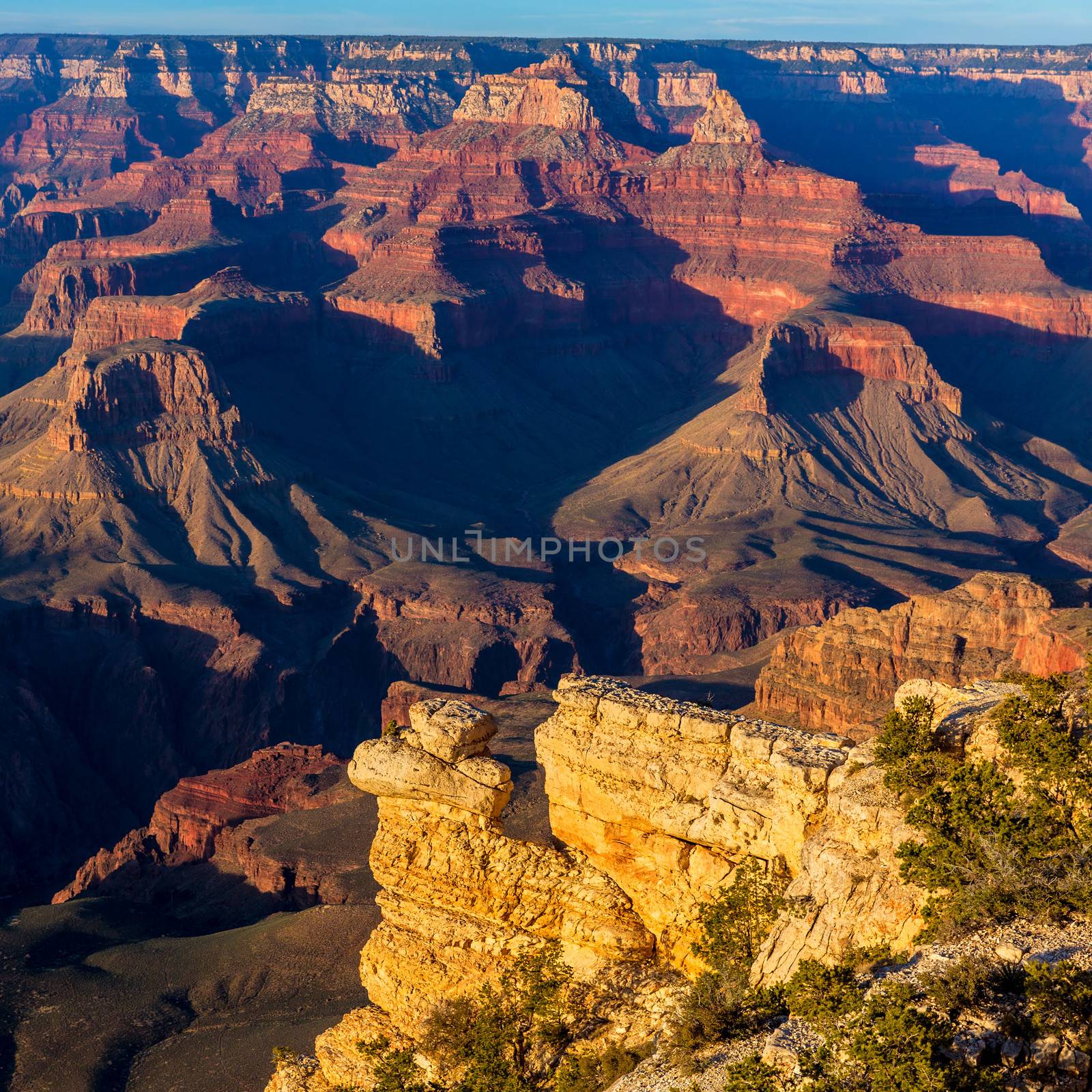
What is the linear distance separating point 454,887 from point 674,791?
5.11 meters

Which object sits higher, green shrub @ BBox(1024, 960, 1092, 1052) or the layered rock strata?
green shrub @ BBox(1024, 960, 1092, 1052)

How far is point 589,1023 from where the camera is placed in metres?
28.8

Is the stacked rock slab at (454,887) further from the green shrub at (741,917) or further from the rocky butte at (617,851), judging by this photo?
the green shrub at (741,917)

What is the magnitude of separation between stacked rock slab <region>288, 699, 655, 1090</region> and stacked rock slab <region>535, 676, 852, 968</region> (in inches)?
29.7

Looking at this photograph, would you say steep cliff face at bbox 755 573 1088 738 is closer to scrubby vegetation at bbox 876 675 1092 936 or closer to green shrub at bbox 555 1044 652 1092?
scrubby vegetation at bbox 876 675 1092 936

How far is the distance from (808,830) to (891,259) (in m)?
168

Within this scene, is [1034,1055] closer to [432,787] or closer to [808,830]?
Answer: [808,830]

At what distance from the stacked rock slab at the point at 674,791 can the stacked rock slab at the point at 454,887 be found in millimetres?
754

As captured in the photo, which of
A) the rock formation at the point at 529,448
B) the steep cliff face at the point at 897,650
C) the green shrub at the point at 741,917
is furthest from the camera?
the rock formation at the point at 529,448

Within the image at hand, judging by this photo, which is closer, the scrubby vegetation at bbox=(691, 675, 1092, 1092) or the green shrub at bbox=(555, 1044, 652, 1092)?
the scrubby vegetation at bbox=(691, 675, 1092, 1092)

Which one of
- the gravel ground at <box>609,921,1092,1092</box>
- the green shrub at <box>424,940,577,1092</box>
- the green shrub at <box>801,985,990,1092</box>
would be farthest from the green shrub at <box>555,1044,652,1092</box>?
the green shrub at <box>801,985,990,1092</box>

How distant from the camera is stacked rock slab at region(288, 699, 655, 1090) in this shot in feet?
100

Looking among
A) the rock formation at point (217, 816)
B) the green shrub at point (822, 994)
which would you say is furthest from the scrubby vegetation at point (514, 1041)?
the rock formation at point (217, 816)

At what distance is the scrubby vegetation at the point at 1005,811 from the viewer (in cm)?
2373
